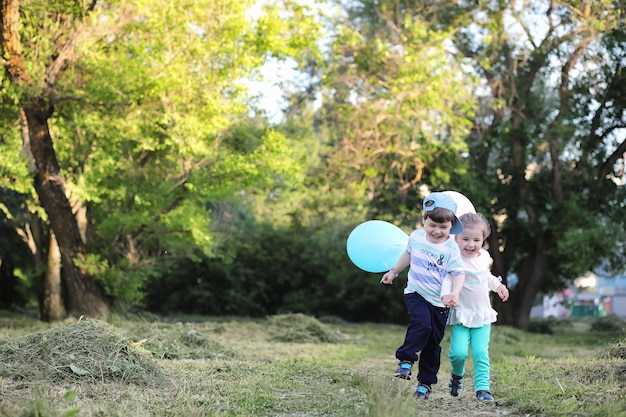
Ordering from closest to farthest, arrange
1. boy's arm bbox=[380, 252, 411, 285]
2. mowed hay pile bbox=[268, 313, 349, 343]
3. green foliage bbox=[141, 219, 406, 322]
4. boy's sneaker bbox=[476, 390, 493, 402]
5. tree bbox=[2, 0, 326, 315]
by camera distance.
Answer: boy's sneaker bbox=[476, 390, 493, 402]
boy's arm bbox=[380, 252, 411, 285]
tree bbox=[2, 0, 326, 315]
mowed hay pile bbox=[268, 313, 349, 343]
green foliage bbox=[141, 219, 406, 322]

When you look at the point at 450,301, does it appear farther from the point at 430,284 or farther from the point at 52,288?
the point at 52,288

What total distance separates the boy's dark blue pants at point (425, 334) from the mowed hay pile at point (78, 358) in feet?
6.00

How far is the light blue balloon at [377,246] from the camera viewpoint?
6.30 metres

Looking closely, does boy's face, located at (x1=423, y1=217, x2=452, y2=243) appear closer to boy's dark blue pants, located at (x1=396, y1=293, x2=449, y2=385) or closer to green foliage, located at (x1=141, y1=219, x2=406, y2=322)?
boy's dark blue pants, located at (x1=396, y1=293, x2=449, y2=385)

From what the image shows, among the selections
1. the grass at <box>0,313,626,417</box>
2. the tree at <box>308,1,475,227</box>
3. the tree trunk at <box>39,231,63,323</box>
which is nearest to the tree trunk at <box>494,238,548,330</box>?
the tree at <box>308,1,475,227</box>

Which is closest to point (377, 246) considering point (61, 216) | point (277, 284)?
point (61, 216)

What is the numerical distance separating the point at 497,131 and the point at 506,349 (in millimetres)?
6591

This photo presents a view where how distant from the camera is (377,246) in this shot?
642 cm

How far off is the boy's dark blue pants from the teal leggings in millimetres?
124

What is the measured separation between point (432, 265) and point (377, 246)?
838 millimetres

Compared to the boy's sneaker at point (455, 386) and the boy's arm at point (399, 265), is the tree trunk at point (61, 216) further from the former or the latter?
the boy's sneaker at point (455, 386)

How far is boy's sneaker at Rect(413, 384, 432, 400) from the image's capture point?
223 inches

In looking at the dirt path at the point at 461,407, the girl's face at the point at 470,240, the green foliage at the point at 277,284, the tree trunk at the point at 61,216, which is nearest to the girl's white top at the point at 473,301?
the girl's face at the point at 470,240

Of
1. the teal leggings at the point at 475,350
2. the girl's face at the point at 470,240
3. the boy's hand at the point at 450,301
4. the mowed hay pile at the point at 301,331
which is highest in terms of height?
the girl's face at the point at 470,240
